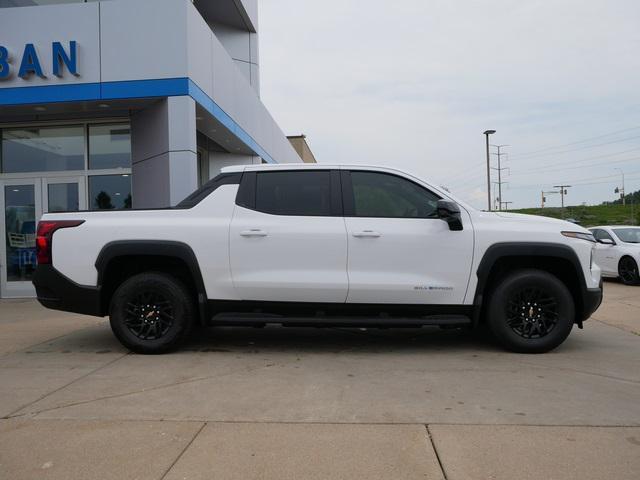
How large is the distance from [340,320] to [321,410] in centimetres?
148

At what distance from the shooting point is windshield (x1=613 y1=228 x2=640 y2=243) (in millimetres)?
12508

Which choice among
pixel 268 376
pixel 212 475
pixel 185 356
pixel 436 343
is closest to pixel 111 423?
pixel 212 475

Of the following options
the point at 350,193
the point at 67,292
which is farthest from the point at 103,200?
the point at 350,193

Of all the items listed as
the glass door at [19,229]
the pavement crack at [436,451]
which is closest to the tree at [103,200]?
the glass door at [19,229]

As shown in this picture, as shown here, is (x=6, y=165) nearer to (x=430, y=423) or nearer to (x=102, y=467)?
(x=102, y=467)

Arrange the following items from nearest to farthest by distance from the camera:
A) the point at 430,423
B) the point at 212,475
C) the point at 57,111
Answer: the point at 212,475, the point at 430,423, the point at 57,111

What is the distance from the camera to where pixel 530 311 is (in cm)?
523

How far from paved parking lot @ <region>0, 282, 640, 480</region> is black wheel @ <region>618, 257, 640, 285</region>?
7.01m

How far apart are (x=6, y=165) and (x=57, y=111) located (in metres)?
1.97

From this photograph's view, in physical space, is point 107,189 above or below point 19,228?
above

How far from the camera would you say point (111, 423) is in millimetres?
3551

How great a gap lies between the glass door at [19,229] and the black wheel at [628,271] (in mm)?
12990

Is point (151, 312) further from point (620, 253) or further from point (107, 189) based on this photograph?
point (620, 253)

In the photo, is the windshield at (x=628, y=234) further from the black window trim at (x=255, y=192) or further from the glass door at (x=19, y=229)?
the glass door at (x=19, y=229)
